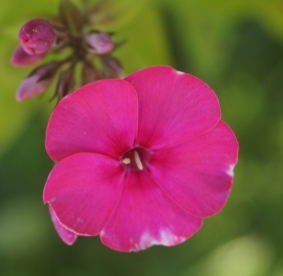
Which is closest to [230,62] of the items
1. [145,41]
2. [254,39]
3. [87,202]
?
[254,39]

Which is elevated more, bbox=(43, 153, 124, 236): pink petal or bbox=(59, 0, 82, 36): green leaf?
bbox=(59, 0, 82, 36): green leaf

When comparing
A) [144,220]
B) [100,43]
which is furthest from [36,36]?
[144,220]

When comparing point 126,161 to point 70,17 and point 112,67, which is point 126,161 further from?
point 70,17

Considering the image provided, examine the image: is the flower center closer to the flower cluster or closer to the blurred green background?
the flower cluster

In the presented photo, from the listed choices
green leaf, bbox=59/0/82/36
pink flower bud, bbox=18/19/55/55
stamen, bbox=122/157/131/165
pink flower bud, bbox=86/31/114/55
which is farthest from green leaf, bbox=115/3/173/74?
stamen, bbox=122/157/131/165

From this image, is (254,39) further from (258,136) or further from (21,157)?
(21,157)

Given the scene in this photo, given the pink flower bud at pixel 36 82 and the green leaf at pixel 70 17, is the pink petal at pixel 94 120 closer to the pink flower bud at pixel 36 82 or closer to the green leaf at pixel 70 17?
the pink flower bud at pixel 36 82

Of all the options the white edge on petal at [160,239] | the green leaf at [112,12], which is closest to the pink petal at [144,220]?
the white edge on petal at [160,239]
